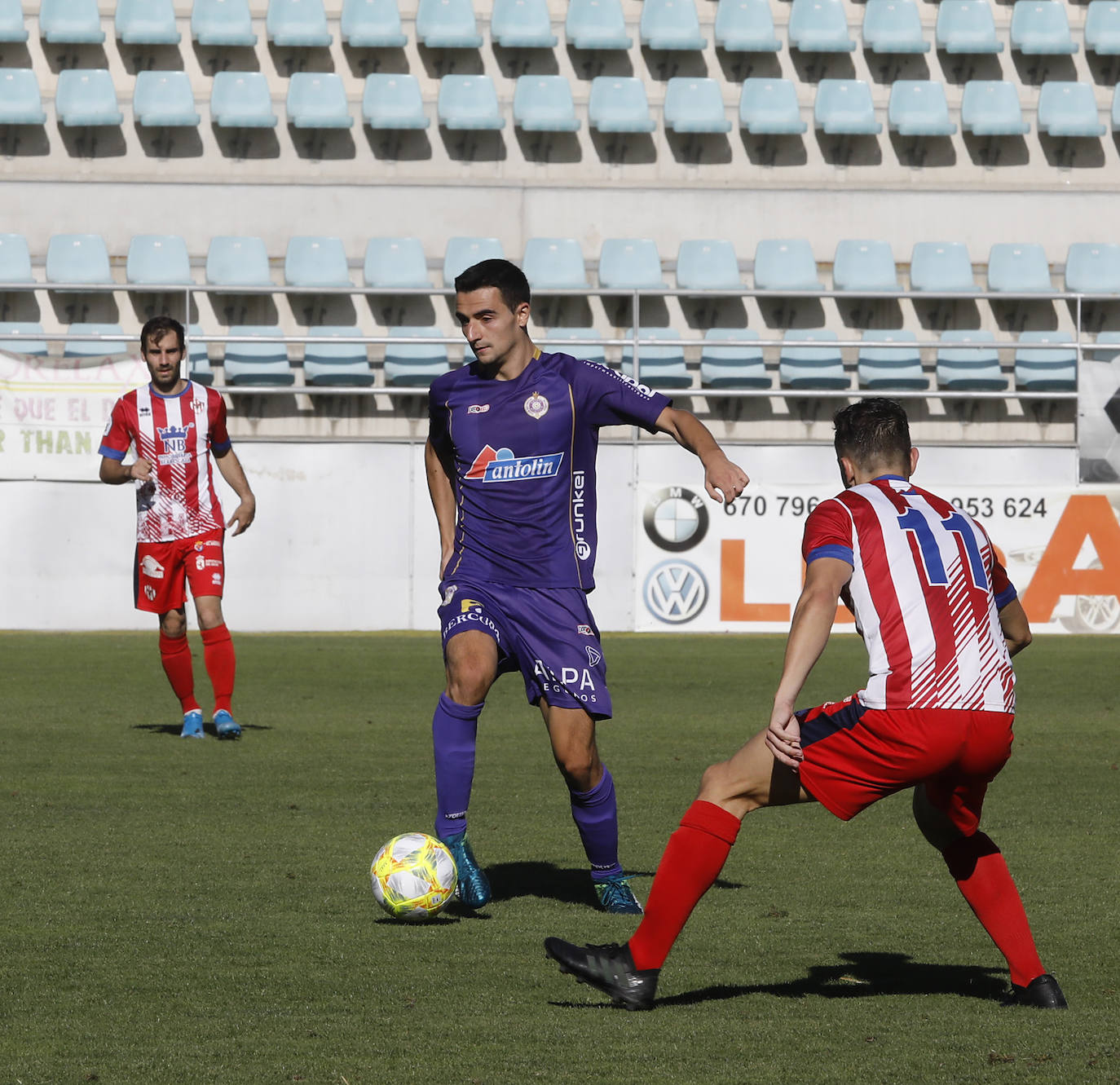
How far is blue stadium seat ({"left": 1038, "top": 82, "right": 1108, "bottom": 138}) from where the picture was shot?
2008 centimetres

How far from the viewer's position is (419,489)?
632 inches

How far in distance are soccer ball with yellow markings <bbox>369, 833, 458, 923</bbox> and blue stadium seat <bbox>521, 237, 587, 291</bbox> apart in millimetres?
14293

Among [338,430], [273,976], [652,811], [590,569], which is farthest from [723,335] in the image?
[273,976]

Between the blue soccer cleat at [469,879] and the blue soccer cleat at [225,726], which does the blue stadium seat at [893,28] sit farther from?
the blue soccer cleat at [469,879]

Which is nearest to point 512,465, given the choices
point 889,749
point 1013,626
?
point 1013,626

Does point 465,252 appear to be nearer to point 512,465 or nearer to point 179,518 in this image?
point 179,518

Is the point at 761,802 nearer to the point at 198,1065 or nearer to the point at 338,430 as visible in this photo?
the point at 198,1065

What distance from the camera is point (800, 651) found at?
349 cm

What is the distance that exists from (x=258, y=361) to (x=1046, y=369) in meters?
8.50

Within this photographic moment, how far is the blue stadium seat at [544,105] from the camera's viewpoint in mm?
19641

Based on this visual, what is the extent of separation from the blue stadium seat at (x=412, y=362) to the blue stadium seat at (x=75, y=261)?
132 inches

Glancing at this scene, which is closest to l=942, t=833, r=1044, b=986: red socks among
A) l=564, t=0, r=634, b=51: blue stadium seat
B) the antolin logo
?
the antolin logo

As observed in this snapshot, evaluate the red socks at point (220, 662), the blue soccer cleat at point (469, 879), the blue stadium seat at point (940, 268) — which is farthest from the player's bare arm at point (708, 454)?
the blue stadium seat at point (940, 268)

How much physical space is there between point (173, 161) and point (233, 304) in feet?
7.71
